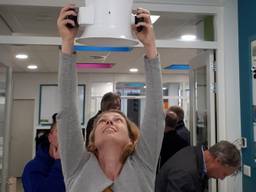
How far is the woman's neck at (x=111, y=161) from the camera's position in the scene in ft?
3.24

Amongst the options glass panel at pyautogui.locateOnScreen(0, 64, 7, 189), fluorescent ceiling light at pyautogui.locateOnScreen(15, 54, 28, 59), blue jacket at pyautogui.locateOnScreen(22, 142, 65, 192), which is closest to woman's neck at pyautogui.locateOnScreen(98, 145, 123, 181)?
blue jacket at pyautogui.locateOnScreen(22, 142, 65, 192)

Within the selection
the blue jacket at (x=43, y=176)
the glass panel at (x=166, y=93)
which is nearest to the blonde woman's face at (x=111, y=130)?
the blue jacket at (x=43, y=176)

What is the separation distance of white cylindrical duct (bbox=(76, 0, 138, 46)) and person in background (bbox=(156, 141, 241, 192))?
1.07 meters

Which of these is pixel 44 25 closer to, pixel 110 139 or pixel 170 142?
pixel 170 142

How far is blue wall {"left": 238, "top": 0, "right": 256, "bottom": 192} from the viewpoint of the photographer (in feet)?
8.13

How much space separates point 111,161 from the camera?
992 millimetres

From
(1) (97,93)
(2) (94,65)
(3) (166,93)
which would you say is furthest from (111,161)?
(3) (166,93)

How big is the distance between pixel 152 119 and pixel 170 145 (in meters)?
1.94

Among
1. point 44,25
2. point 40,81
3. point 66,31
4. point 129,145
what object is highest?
point 44,25

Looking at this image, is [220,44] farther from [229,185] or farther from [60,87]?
[60,87]

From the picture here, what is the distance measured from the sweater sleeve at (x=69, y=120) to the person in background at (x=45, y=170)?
650 millimetres

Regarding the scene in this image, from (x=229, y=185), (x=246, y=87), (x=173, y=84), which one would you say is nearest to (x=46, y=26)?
(x=246, y=87)

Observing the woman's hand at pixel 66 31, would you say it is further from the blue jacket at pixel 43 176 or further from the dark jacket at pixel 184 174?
the dark jacket at pixel 184 174

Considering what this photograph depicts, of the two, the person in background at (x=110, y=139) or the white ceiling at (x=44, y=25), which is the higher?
the white ceiling at (x=44, y=25)
